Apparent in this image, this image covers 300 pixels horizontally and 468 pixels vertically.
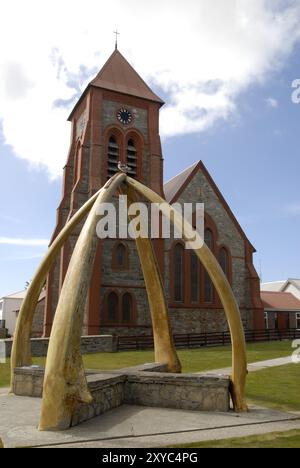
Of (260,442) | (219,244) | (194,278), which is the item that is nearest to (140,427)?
(260,442)

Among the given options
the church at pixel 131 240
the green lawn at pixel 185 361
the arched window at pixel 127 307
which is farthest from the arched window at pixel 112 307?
the green lawn at pixel 185 361

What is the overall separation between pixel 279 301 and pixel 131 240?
21155mm

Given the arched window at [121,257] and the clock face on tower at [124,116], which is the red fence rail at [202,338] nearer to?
the arched window at [121,257]

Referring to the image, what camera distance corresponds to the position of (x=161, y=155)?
112 ft

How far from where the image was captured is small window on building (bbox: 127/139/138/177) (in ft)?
109

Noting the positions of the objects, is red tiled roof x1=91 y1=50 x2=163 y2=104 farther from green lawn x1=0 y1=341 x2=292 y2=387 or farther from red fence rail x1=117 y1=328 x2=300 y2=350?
green lawn x1=0 y1=341 x2=292 y2=387

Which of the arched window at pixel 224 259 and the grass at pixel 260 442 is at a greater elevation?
the arched window at pixel 224 259

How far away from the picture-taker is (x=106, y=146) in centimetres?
3269

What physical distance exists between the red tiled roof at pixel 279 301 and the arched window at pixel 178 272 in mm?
13295

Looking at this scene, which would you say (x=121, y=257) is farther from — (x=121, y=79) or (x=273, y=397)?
(x=273, y=397)

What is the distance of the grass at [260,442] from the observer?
678 cm

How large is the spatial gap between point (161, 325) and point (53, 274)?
63.2 feet

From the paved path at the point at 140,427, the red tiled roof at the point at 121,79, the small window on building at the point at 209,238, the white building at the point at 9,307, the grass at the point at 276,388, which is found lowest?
the grass at the point at 276,388

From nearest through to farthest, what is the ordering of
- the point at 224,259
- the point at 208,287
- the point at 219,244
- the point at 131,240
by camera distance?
1. the point at 131,240
2. the point at 208,287
3. the point at 219,244
4. the point at 224,259
